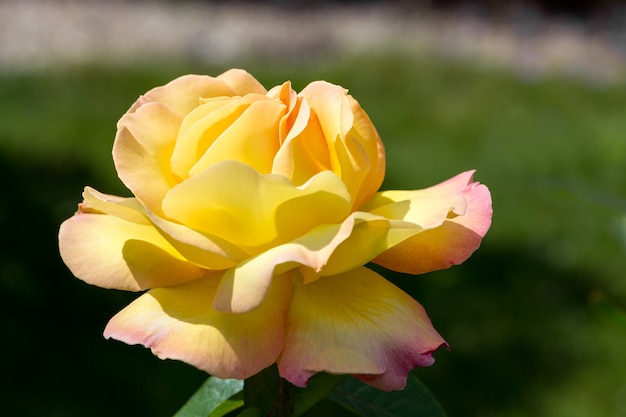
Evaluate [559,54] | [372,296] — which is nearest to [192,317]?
[372,296]

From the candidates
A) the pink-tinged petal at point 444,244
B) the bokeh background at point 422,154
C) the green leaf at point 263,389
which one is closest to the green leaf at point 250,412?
the green leaf at point 263,389

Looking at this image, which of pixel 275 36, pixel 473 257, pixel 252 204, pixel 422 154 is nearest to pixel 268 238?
pixel 252 204

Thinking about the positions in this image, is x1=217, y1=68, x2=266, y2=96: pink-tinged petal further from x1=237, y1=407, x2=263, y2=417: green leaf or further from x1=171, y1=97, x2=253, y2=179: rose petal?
x1=237, y1=407, x2=263, y2=417: green leaf

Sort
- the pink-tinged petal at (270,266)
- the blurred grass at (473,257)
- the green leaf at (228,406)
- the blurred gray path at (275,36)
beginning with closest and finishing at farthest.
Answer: the pink-tinged petal at (270,266), the green leaf at (228,406), the blurred grass at (473,257), the blurred gray path at (275,36)

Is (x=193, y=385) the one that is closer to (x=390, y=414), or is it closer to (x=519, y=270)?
(x=519, y=270)

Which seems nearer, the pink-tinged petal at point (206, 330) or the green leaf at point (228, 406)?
the pink-tinged petal at point (206, 330)

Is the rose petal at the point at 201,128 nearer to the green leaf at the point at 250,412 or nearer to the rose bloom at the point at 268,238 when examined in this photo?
the rose bloom at the point at 268,238
